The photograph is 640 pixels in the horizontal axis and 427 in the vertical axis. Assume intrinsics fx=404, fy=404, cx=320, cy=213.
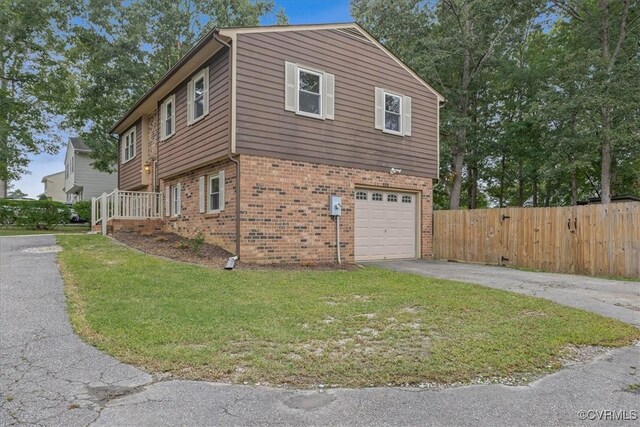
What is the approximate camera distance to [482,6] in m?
16.5

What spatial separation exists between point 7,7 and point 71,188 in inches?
625

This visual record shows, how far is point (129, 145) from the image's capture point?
17875mm

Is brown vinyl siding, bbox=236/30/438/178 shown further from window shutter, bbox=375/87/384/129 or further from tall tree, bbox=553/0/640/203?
tall tree, bbox=553/0/640/203

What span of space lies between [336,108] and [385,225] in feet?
12.5

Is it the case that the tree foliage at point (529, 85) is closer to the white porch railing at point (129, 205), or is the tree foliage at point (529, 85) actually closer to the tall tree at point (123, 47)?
the tall tree at point (123, 47)

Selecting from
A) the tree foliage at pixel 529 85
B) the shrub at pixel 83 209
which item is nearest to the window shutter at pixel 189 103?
the tree foliage at pixel 529 85

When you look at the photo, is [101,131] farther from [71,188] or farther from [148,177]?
[71,188]

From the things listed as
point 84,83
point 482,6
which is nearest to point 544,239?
point 482,6

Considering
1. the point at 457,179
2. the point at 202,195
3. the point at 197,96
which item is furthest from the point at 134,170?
the point at 457,179

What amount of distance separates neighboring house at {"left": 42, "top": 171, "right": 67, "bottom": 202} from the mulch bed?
126 feet

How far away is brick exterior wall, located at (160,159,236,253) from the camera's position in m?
9.80

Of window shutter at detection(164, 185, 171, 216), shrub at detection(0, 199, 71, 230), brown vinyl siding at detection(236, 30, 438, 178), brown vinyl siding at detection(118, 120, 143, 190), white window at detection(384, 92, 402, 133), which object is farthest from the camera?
shrub at detection(0, 199, 71, 230)

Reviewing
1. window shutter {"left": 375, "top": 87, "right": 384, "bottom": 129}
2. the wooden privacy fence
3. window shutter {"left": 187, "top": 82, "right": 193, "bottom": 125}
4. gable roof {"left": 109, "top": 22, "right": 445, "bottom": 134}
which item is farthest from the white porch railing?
the wooden privacy fence

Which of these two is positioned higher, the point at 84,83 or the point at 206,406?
the point at 84,83
